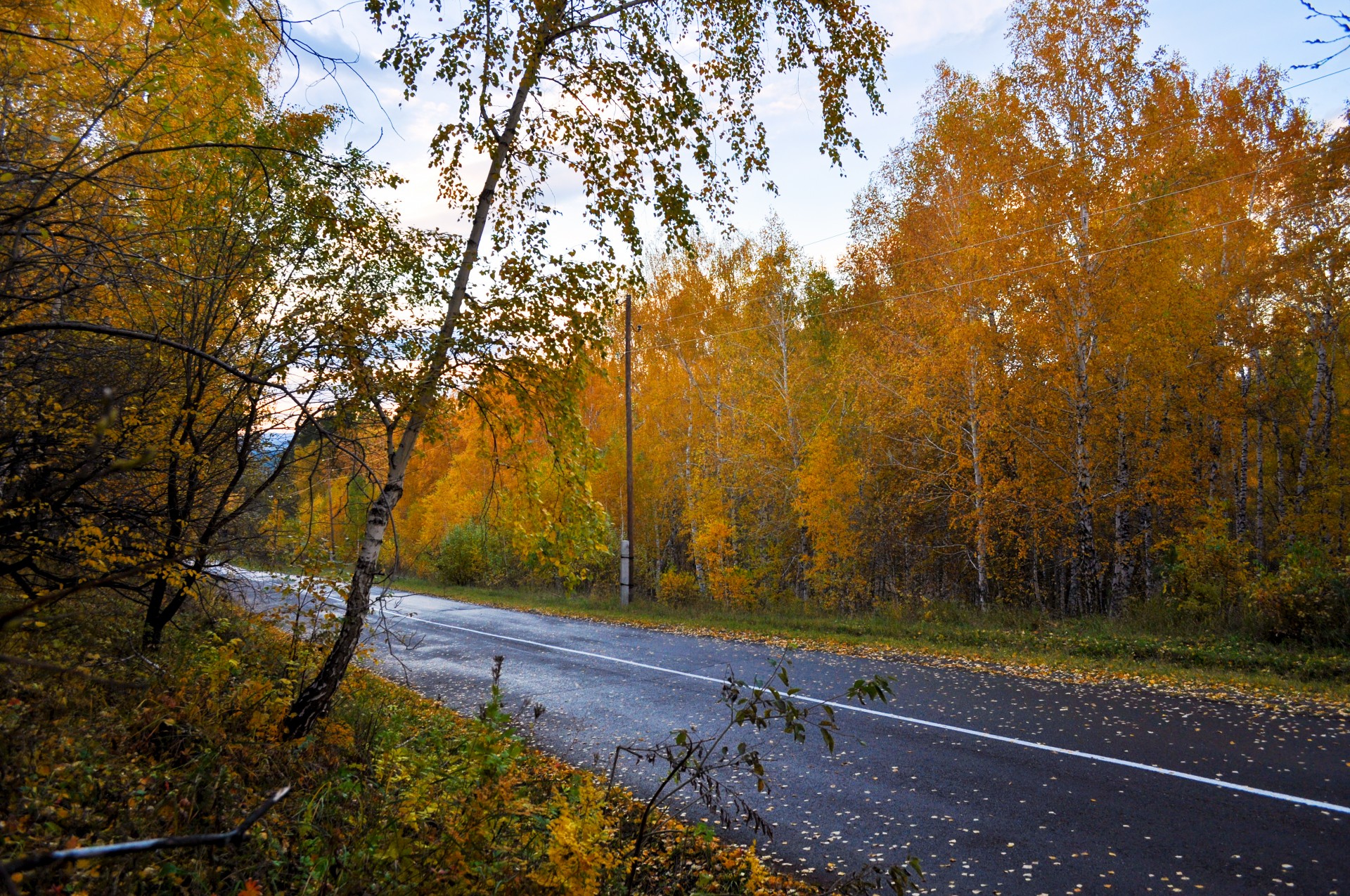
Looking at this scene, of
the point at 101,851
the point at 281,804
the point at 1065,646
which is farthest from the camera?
the point at 1065,646

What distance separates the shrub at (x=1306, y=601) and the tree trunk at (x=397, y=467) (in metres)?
11.2

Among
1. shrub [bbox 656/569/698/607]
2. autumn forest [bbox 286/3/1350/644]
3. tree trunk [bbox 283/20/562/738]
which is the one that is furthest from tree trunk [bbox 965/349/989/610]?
tree trunk [bbox 283/20/562/738]

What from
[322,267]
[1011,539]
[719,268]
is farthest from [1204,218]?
[322,267]

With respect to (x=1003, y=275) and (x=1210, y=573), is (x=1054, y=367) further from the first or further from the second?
(x=1210, y=573)

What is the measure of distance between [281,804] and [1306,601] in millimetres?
11944

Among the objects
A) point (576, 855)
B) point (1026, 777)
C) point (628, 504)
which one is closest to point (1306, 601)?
point (1026, 777)

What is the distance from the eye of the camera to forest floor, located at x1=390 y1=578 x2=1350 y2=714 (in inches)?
338

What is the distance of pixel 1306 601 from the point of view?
32.5 feet

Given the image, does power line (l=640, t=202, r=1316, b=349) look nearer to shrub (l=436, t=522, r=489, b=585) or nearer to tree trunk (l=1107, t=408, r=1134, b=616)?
tree trunk (l=1107, t=408, r=1134, b=616)

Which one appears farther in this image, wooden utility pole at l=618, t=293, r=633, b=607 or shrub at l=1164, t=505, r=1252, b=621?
wooden utility pole at l=618, t=293, r=633, b=607

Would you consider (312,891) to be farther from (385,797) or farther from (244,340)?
(244,340)

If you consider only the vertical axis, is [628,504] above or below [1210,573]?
above

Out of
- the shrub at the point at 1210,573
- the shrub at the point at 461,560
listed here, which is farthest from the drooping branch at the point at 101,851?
the shrub at the point at 461,560

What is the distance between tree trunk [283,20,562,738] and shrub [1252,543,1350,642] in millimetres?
11167
